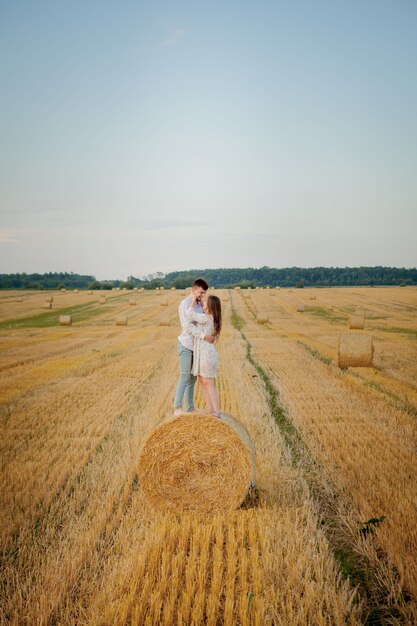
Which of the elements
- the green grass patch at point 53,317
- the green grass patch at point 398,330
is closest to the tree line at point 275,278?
the green grass patch at point 53,317

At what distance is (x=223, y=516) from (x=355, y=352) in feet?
31.3

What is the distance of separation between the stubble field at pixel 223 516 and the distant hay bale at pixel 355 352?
1271mm

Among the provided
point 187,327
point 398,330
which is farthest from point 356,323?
point 187,327

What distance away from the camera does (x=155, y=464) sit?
5328 mm

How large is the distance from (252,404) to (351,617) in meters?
6.21

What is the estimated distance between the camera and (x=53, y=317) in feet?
109

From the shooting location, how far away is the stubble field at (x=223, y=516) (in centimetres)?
362

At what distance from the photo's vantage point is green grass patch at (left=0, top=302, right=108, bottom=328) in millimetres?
28812

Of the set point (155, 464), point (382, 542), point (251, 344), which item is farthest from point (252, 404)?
point (251, 344)

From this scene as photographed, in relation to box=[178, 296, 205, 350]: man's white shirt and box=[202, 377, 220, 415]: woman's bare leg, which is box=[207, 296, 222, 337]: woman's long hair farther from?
box=[202, 377, 220, 415]: woman's bare leg

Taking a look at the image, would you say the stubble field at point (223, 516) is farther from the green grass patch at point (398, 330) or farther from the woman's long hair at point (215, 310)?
the green grass patch at point (398, 330)

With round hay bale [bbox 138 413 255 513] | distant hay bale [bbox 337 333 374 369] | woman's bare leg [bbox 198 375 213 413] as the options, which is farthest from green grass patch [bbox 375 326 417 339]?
round hay bale [bbox 138 413 255 513]

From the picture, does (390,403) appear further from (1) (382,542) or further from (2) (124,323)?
(2) (124,323)

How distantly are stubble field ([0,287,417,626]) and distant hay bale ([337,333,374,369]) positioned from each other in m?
1.27
